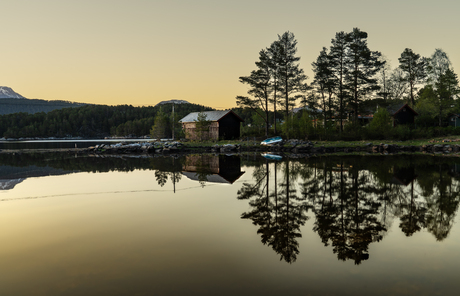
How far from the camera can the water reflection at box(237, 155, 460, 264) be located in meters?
7.02

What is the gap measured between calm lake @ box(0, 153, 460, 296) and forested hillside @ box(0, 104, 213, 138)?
130702 mm

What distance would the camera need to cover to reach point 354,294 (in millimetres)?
4590

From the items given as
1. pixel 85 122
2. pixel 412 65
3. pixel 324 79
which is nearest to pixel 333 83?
pixel 324 79

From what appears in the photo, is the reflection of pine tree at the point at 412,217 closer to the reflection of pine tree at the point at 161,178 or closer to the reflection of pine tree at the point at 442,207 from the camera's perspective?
the reflection of pine tree at the point at 442,207

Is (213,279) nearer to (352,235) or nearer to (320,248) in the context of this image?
(320,248)

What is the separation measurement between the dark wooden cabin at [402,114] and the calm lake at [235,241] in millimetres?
47813

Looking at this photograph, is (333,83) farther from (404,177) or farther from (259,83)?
(404,177)

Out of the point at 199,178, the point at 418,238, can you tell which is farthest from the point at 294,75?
the point at 418,238

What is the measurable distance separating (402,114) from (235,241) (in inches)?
2345

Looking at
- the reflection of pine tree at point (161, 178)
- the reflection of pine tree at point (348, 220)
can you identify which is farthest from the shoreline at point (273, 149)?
the reflection of pine tree at point (348, 220)

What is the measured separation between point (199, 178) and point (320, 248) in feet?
36.7

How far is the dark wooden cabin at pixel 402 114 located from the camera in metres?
56.4

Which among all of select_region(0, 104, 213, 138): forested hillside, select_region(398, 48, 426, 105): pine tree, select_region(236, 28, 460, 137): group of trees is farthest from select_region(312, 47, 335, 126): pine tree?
select_region(0, 104, 213, 138): forested hillside

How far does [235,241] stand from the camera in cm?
697
